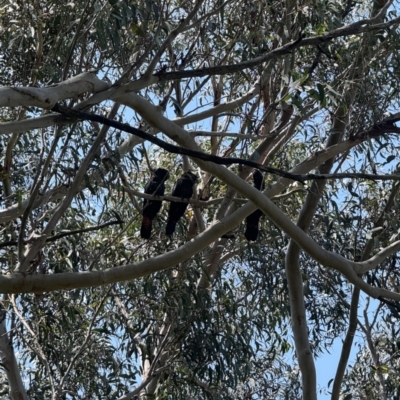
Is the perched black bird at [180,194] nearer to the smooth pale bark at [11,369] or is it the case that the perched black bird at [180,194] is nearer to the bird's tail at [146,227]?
the bird's tail at [146,227]

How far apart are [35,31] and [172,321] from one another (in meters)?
2.45

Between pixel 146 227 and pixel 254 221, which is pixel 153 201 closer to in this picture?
pixel 146 227

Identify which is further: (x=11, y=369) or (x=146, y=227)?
(x=11, y=369)

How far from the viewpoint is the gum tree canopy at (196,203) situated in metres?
4.90

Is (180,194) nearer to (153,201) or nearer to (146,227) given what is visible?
(153,201)

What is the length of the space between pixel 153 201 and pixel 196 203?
43cm

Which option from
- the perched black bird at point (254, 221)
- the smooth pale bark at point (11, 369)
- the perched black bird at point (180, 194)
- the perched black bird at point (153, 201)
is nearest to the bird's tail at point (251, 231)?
the perched black bird at point (254, 221)

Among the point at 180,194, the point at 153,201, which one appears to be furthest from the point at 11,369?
the point at 180,194

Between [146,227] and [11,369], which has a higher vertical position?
[146,227]

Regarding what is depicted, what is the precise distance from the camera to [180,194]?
5.72 m

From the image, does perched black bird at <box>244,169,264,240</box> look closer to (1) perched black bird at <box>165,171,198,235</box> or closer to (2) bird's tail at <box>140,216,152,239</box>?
(1) perched black bird at <box>165,171,198,235</box>

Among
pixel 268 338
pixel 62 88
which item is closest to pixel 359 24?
pixel 62 88

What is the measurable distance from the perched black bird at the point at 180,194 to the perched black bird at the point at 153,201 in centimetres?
11

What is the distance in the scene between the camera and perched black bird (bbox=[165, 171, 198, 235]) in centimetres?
575
